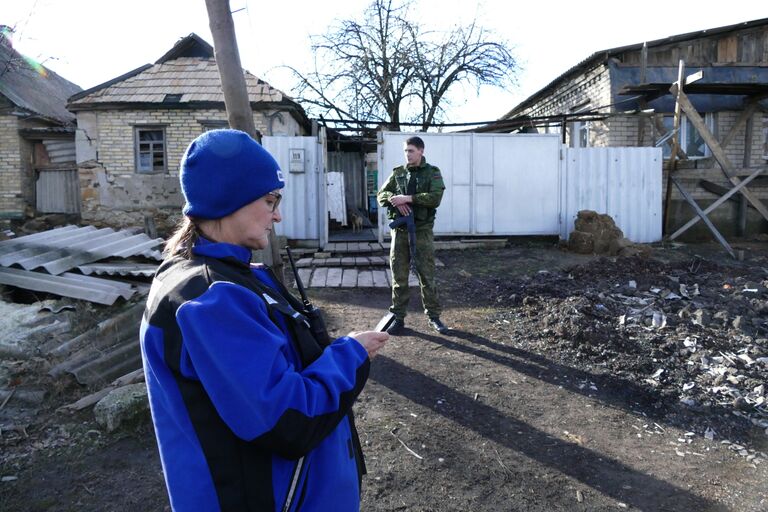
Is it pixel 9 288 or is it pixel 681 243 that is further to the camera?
pixel 681 243

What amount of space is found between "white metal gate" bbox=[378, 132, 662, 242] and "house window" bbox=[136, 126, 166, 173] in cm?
668

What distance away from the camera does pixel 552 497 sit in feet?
8.83

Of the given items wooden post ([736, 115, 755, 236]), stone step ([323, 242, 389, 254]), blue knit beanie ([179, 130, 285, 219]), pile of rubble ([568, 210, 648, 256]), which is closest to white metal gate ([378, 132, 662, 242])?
stone step ([323, 242, 389, 254])

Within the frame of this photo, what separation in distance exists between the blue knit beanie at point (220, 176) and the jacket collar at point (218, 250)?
0.06 m

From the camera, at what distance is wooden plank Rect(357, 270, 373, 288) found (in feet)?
23.9

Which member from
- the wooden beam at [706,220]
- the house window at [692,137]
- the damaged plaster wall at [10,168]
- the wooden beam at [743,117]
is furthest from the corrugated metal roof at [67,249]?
the wooden beam at [743,117]

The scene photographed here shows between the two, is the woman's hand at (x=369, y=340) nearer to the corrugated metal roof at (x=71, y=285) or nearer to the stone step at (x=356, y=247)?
the corrugated metal roof at (x=71, y=285)

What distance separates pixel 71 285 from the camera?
18.2 feet

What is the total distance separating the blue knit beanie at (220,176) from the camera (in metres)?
1.21

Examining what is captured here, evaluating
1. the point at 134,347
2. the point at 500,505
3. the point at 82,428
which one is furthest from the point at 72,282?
the point at 500,505

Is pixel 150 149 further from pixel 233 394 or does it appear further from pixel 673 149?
pixel 233 394

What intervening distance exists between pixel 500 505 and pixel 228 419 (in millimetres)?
2058

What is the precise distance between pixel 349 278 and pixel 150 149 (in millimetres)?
8045

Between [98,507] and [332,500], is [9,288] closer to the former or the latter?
[98,507]
